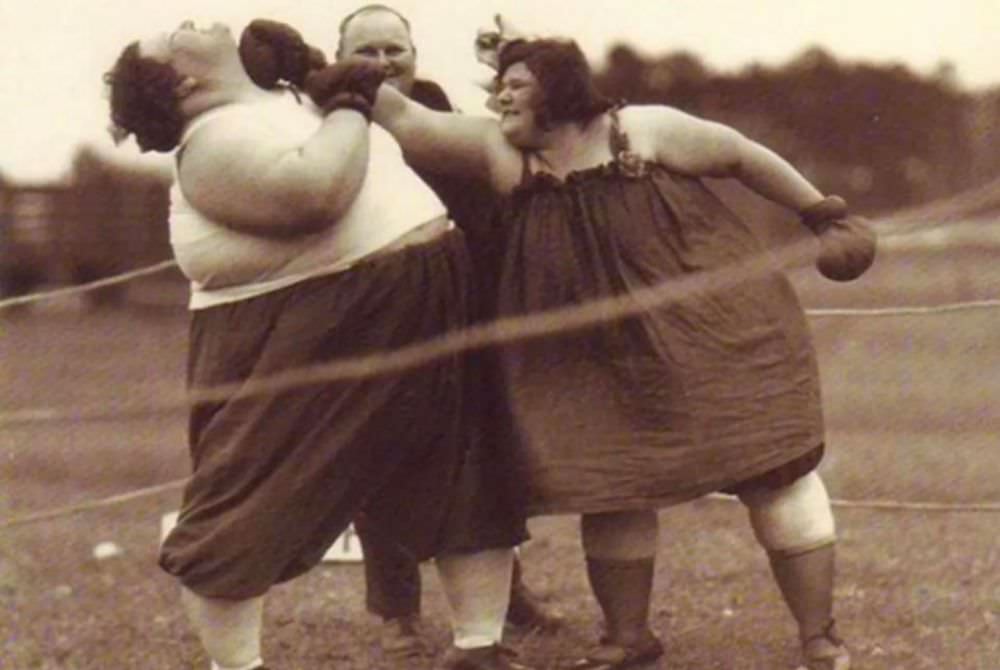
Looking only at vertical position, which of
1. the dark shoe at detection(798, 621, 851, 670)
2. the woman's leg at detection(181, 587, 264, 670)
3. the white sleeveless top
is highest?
the white sleeveless top

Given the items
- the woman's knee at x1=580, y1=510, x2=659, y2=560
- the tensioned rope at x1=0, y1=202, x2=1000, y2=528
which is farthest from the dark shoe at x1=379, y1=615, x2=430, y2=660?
the tensioned rope at x1=0, y1=202, x2=1000, y2=528

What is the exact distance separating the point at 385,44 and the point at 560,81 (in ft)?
1.55

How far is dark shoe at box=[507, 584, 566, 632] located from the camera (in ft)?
11.6

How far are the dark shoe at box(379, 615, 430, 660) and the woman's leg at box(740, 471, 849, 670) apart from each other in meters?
0.80

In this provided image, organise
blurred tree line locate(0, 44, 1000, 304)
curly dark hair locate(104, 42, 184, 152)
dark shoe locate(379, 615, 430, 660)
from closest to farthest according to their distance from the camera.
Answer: curly dark hair locate(104, 42, 184, 152) < dark shoe locate(379, 615, 430, 660) < blurred tree line locate(0, 44, 1000, 304)

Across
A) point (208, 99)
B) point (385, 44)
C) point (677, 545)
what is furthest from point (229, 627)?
point (677, 545)

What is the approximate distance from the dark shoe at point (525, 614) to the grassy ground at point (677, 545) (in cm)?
5

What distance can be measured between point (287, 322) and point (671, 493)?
63 cm

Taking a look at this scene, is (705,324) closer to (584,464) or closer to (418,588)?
(584,464)

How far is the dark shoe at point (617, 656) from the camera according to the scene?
293 centimetres

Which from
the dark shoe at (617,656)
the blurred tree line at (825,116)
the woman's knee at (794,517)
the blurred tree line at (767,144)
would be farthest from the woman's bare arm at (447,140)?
the blurred tree line at (825,116)

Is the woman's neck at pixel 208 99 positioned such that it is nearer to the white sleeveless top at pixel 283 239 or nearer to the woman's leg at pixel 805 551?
the white sleeveless top at pixel 283 239

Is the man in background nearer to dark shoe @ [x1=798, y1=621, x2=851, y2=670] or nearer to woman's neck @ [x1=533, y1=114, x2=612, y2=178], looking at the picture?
woman's neck @ [x1=533, y1=114, x2=612, y2=178]

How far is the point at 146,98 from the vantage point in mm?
2740
